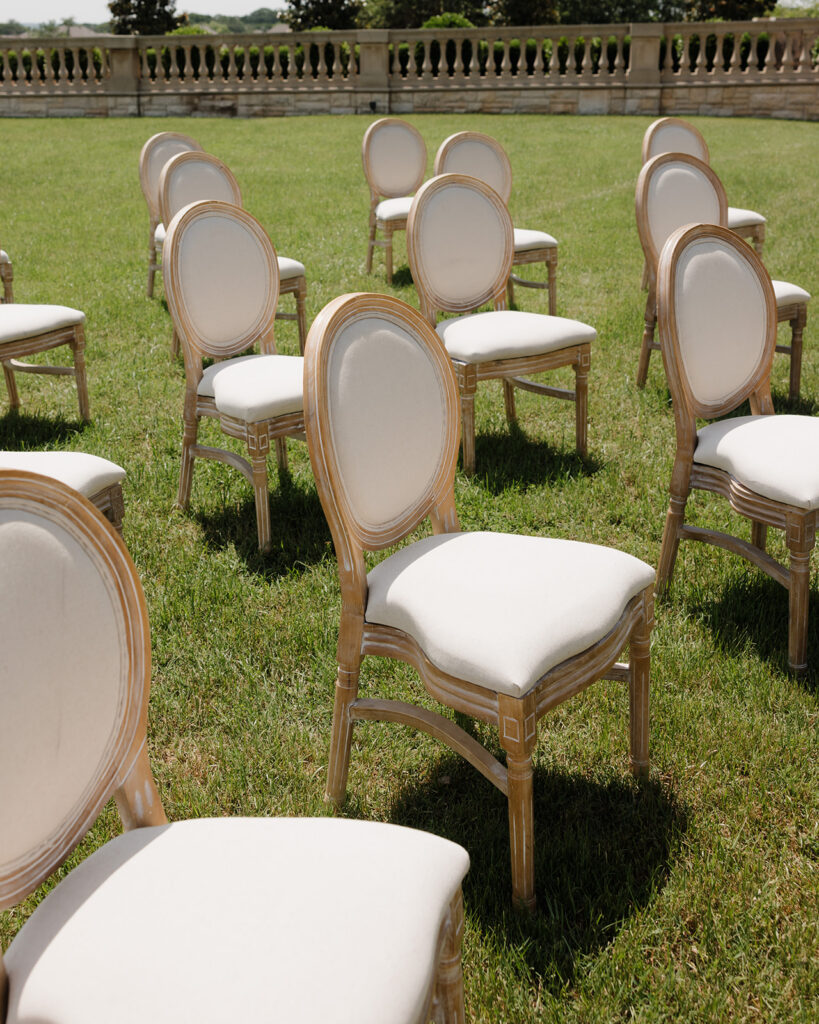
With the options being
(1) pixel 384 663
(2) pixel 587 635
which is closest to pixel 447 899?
(2) pixel 587 635

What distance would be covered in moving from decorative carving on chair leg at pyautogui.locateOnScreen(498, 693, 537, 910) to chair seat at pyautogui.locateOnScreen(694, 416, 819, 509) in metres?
1.38

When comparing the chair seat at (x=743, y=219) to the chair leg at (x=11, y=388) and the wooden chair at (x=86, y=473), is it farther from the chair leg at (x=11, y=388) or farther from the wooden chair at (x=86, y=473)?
the wooden chair at (x=86, y=473)

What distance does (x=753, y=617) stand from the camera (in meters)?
3.58

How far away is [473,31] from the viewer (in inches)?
874

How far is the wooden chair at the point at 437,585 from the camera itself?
224 cm

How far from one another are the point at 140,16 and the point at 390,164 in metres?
39.2

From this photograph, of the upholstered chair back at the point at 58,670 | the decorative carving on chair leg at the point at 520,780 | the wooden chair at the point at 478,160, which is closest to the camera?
the upholstered chair back at the point at 58,670

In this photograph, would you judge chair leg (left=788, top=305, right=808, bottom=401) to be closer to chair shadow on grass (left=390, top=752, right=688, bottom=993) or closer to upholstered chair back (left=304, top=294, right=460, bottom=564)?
upholstered chair back (left=304, top=294, right=460, bottom=564)

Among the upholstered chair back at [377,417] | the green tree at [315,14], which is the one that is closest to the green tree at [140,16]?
the green tree at [315,14]

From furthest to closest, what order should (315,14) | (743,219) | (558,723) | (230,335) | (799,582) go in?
(315,14), (743,219), (230,335), (799,582), (558,723)

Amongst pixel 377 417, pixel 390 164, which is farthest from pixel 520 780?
pixel 390 164

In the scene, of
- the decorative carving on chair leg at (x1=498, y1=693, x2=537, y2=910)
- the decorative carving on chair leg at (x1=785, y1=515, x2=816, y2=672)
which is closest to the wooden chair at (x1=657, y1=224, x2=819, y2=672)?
the decorative carving on chair leg at (x1=785, y1=515, x2=816, y2=672)

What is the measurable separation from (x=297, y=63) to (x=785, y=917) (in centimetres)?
2547

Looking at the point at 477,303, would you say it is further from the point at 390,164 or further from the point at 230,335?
the point at 390,164
